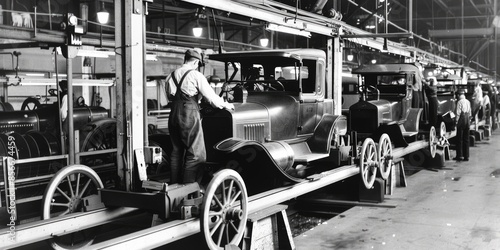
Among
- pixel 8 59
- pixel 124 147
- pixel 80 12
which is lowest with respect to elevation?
pixel 124 147

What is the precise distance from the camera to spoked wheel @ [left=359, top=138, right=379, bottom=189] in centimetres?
862

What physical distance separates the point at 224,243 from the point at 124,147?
1.42 meters

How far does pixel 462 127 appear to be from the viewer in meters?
14.3

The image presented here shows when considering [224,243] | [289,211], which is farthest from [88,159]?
[224,243]

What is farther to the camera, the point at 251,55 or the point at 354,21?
the point at 354,21

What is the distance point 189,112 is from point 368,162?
4.30 metres

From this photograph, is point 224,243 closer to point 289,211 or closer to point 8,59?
point 289,211

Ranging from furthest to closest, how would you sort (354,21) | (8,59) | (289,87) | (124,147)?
(354,21) → (8,59) → (289,87) → (124,147)

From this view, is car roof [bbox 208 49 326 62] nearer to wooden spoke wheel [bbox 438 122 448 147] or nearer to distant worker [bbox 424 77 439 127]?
distant worker [bbox 424 77 439 127]

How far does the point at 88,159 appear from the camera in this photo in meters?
9.96

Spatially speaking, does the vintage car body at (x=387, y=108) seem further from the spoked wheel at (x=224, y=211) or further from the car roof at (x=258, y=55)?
the spoked wheel at (x=224, y=211)

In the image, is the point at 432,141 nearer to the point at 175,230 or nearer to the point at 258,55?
the point at 258,55

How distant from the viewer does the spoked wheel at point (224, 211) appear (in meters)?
4.95

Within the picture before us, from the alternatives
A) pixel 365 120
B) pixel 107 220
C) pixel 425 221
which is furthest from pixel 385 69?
pixel 107 220
